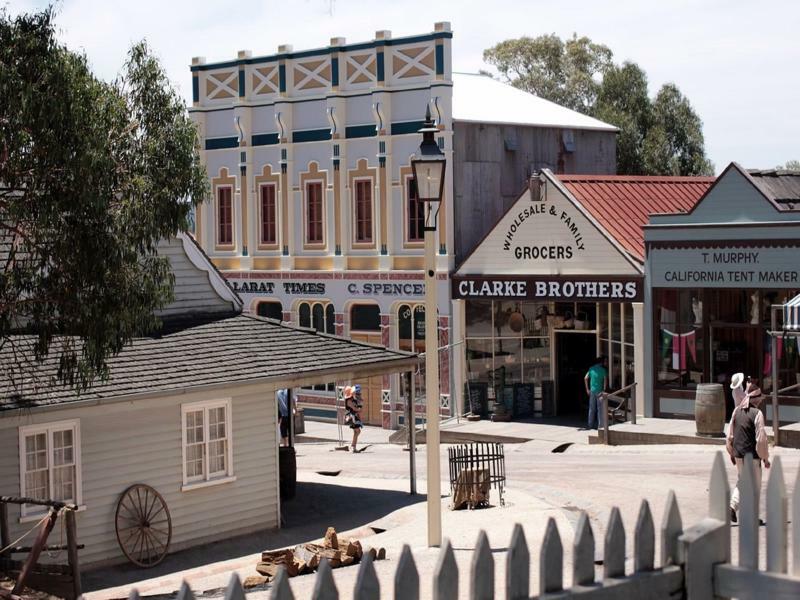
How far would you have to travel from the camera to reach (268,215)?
42219 millimetres

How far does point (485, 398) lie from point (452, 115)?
8.09 meters

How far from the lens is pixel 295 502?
919 inches

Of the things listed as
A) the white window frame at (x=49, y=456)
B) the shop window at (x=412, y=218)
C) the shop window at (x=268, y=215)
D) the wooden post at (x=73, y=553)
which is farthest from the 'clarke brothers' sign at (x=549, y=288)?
the wooden post at (x=73, y=553)

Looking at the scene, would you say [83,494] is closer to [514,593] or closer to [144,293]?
[144,293]

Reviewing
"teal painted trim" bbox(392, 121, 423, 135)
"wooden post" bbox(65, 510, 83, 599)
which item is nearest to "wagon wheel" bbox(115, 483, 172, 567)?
"wooden post" bbox(65, 510, 83, 599)

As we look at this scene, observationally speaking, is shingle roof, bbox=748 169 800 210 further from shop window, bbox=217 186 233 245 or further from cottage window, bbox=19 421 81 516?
shop window, bbox=217 186 233 245

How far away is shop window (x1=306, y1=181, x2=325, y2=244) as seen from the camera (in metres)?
40.7

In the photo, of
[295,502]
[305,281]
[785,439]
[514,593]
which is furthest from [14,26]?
[305,281]

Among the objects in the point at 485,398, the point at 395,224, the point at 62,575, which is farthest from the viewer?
the point at 395,224

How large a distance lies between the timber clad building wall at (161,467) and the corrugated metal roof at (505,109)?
17809mm

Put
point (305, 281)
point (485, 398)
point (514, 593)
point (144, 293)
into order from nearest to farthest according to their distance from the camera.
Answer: point (514, 593), point (144, 293), point (485, 398), point (305, 281)

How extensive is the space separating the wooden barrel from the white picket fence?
74.3 ft

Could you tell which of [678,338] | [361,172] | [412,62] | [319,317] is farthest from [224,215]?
[678,338]

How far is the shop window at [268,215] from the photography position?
42.0m
